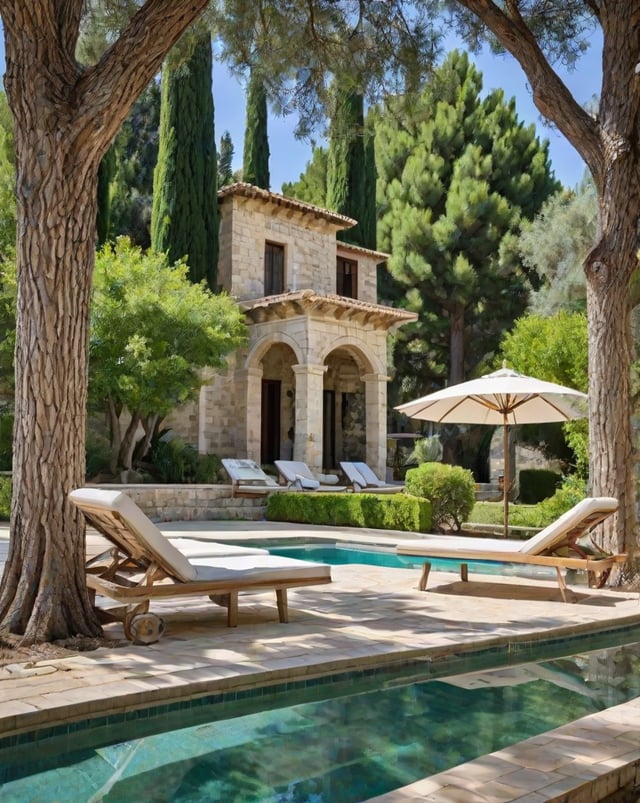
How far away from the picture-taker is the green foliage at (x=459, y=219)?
29.4 m

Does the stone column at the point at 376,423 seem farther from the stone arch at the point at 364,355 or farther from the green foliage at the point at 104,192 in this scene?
the green foliage at the point at 104,192

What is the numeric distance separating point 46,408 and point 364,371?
17499 millimetres

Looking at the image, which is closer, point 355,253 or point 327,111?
point 327,111

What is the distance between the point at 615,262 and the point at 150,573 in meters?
5.47

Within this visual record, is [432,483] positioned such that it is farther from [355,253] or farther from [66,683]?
[355,253]

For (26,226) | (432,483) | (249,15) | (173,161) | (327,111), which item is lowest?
(432,483)

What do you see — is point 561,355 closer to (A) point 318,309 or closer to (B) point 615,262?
(A) point 318,309

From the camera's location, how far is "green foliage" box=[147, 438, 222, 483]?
18984 mm

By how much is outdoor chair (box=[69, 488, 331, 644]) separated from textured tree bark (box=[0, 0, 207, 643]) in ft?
0.78

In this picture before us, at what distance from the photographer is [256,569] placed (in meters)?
5.56

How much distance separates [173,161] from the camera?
816 inches

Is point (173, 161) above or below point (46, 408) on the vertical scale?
above

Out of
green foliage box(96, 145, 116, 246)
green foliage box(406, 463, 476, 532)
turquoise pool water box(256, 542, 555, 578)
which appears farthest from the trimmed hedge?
green foliage box(96, 145, 116, 246)

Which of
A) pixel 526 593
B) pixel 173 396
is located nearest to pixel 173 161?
pixel 173 396
